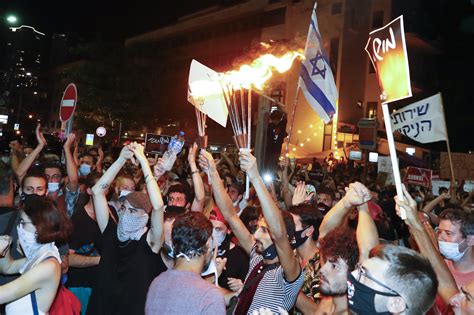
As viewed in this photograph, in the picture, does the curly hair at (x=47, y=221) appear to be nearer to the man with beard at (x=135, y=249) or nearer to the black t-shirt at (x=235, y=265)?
the man with beard at (x=135, y=249)

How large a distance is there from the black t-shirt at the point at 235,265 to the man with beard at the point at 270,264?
2.69 feet

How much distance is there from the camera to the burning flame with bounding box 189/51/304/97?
7436mm

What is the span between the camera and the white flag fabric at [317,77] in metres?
6.62

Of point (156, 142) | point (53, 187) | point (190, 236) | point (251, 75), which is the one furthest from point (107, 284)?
point (156, 142)

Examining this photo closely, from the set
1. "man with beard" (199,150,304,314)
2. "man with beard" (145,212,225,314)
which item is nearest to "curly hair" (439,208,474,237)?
"man with beard" (199,150,304,314)

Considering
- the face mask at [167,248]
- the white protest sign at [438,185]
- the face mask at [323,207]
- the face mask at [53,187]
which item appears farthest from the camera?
the white protest sign at [438,185]

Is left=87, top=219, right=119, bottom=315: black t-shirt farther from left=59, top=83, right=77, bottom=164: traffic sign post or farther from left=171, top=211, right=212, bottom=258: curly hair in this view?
left=59, top=83, right=77, bottom=164: traffic sign post

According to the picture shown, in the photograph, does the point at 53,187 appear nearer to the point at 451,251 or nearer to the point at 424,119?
the point at 451,251

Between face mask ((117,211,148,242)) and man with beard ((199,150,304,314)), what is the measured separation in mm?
1183

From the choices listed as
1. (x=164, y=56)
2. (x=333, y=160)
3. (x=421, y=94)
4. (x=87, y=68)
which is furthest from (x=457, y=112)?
(x=87, y=68)

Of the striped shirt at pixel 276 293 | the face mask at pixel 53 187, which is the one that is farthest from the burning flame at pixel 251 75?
the striped shirt at pixel 276 293

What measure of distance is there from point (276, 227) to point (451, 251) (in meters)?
1.83

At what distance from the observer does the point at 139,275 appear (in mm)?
4043

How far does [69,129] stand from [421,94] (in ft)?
97.2
